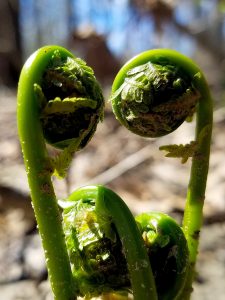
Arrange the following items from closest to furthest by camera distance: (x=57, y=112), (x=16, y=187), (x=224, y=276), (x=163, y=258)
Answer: (x=57, y=112) → (x=163, y=258) → (x=224, y=276) → (x=16, y=187)

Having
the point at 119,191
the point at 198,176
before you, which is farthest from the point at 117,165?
the point at 198,176

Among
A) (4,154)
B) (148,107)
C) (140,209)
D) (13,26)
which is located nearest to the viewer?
(148,107)

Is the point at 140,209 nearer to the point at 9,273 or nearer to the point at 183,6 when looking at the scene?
the point at 9,273

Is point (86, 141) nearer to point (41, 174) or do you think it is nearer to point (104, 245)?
point (41, 174)

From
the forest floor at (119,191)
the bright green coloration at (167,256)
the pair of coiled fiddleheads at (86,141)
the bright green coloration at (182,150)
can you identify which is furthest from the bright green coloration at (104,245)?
the forest floor at (119,191)

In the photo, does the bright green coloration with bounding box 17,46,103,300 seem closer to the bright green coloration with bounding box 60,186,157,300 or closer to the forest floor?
the bright green coloration with bounding box 60,186,157,300

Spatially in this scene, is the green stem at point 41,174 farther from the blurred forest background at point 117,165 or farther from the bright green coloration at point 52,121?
the blurred forest background at point 117,165

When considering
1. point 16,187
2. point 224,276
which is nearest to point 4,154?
point 16,187
